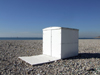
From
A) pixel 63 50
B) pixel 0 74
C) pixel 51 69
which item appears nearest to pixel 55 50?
pixel 63 50

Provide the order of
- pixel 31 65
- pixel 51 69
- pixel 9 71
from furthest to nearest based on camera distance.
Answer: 1. pixel 31 65
2. pixel 51 69
3. pixel 9 71

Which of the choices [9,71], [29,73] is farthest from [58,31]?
[9,71]

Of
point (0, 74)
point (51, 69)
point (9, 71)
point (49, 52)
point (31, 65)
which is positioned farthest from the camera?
point (49, 52)

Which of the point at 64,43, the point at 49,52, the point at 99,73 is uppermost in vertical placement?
the point at 64,43

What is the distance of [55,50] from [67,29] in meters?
1.78

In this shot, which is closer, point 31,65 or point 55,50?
point 31,65

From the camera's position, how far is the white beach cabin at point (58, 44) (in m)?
6.63

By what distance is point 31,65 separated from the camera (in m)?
5.33

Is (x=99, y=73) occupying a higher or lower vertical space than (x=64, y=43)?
lower

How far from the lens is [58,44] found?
6.75 metres

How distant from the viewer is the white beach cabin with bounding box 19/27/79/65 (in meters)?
6.63

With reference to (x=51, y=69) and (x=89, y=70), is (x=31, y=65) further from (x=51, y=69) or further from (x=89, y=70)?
(x=89, y=70)

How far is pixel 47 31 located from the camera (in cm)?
761

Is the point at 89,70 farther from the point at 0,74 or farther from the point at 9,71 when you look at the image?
the point at 0,74
